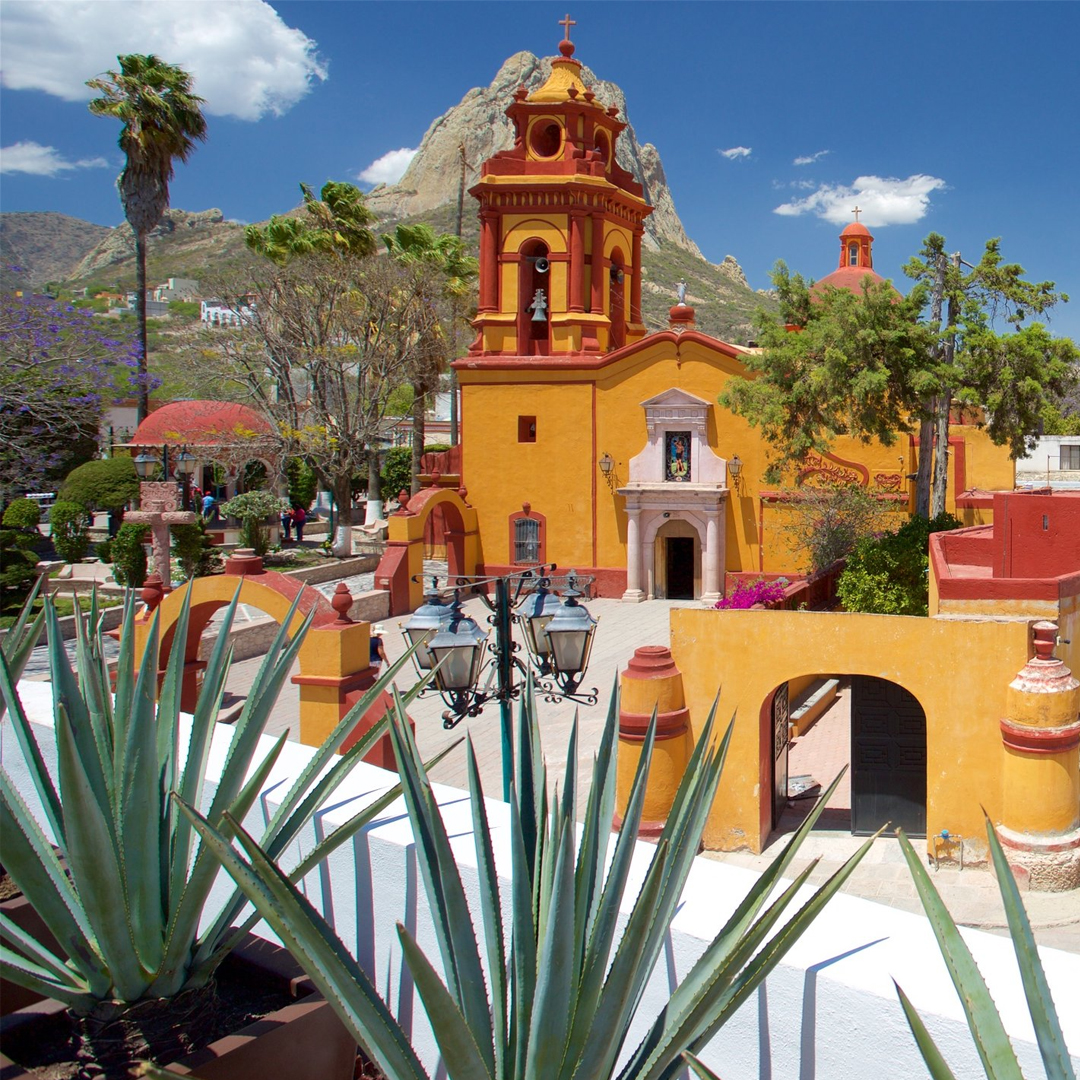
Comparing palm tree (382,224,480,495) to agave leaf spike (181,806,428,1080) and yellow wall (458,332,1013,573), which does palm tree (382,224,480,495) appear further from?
agave leaf spike (181,806,428,1080)

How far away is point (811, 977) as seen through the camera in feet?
7.27

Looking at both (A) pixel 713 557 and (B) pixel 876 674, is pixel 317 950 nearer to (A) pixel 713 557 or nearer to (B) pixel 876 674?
(B) pixel 876 674

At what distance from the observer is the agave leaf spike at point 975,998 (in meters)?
1.70

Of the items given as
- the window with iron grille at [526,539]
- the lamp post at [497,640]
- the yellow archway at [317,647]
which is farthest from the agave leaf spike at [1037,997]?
the window with iron grille at [526,539]

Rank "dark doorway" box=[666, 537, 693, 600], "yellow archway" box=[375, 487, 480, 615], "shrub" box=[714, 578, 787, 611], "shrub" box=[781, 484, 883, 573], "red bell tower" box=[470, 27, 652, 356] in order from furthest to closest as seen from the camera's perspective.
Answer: "dark doorway" box=[666, 537, 693, 600], "red bell tower" box=[470, 27, 652, 356], "yellow archway" box=[375, 487, 480, 615], "shrub" box=[781, 484, 883, 573], "shrub" box=[714, 578, 787, 611]

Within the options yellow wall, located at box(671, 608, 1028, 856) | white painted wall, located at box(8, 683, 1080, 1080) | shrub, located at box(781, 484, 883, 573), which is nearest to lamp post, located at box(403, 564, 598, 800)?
white painted wall, located at box(8, 683, 1080, 1080)

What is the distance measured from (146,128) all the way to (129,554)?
44.5 ft

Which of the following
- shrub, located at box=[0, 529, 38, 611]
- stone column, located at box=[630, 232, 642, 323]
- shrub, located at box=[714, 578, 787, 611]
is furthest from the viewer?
stone column, located at box=[630, 232, 642, 323]

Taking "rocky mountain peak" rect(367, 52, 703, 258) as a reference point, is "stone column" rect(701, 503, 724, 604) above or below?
below

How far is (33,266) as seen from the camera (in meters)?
148

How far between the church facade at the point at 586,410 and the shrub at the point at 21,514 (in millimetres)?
11373

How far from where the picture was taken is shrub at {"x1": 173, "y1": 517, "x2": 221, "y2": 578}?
2067 centimetres

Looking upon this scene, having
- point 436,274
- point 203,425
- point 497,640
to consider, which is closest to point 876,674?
point 497,640

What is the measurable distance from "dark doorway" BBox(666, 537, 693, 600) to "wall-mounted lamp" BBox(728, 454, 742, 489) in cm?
197
